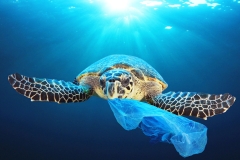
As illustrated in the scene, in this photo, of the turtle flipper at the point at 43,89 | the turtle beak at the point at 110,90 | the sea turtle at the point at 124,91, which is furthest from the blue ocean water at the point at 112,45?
the turtle beak at the point at 110,90

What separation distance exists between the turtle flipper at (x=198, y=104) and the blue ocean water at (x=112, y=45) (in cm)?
1169

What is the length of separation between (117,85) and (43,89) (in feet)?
4.56

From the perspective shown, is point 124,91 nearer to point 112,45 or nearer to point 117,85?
point 117,85

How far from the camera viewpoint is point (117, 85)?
4.12 metres

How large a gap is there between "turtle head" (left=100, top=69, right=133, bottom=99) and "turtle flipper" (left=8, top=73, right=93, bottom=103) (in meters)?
0.69

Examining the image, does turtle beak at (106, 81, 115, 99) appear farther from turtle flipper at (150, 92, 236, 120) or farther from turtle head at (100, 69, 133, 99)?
turtle flipper at (150, 92, 236, 120)

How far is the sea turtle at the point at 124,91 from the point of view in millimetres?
3988

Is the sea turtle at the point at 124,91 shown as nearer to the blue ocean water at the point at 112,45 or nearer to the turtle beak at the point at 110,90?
the turtle beak at the point at 110,90

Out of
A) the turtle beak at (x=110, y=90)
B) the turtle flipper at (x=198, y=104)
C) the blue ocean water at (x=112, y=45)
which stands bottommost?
the turtle flipper at (x=198, y=104)

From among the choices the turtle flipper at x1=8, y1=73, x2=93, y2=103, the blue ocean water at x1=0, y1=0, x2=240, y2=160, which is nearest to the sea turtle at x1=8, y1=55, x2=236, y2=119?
the turtle flipper at x1=8, y1=73, x2=93, y2=103

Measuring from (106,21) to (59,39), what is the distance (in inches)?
248

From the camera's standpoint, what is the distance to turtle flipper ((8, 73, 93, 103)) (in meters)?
4.05

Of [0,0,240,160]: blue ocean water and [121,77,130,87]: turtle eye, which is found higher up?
[0,0,240,160]: blue ocean water

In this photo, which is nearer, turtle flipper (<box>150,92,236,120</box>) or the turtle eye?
turtle flipper (<box>150,92,236,120</box>)
